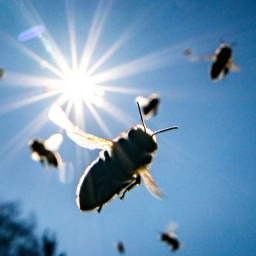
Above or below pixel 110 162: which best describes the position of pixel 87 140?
above

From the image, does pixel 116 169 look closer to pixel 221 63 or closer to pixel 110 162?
pixel 110 162

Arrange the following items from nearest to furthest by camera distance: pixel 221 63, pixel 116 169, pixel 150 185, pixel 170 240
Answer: pixel 116 169, pixel 150 185, pixel 221 63, pixel 170 240

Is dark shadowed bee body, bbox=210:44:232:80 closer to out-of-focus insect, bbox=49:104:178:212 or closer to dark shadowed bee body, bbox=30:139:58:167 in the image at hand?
dark shadowed bee body, bbox=30:139:58:167

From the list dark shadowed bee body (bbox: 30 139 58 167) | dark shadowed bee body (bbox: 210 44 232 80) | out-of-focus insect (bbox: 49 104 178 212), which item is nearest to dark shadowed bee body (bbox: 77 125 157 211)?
out-of-focus insect (bbox: 49 104 178 212)

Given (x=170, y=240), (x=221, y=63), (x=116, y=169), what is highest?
(x=221, y=63)

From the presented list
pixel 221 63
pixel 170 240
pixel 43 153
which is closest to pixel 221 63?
pixel 221 63

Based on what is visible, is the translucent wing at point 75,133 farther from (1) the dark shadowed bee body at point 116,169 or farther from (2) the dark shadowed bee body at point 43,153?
(2) the dark shadowed bee body at point 43,153

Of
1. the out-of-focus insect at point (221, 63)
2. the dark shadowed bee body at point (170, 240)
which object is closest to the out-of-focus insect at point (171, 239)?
the dark shadowed bee body at point (170, 240)

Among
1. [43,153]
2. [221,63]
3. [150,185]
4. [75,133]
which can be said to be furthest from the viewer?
[221,63]
